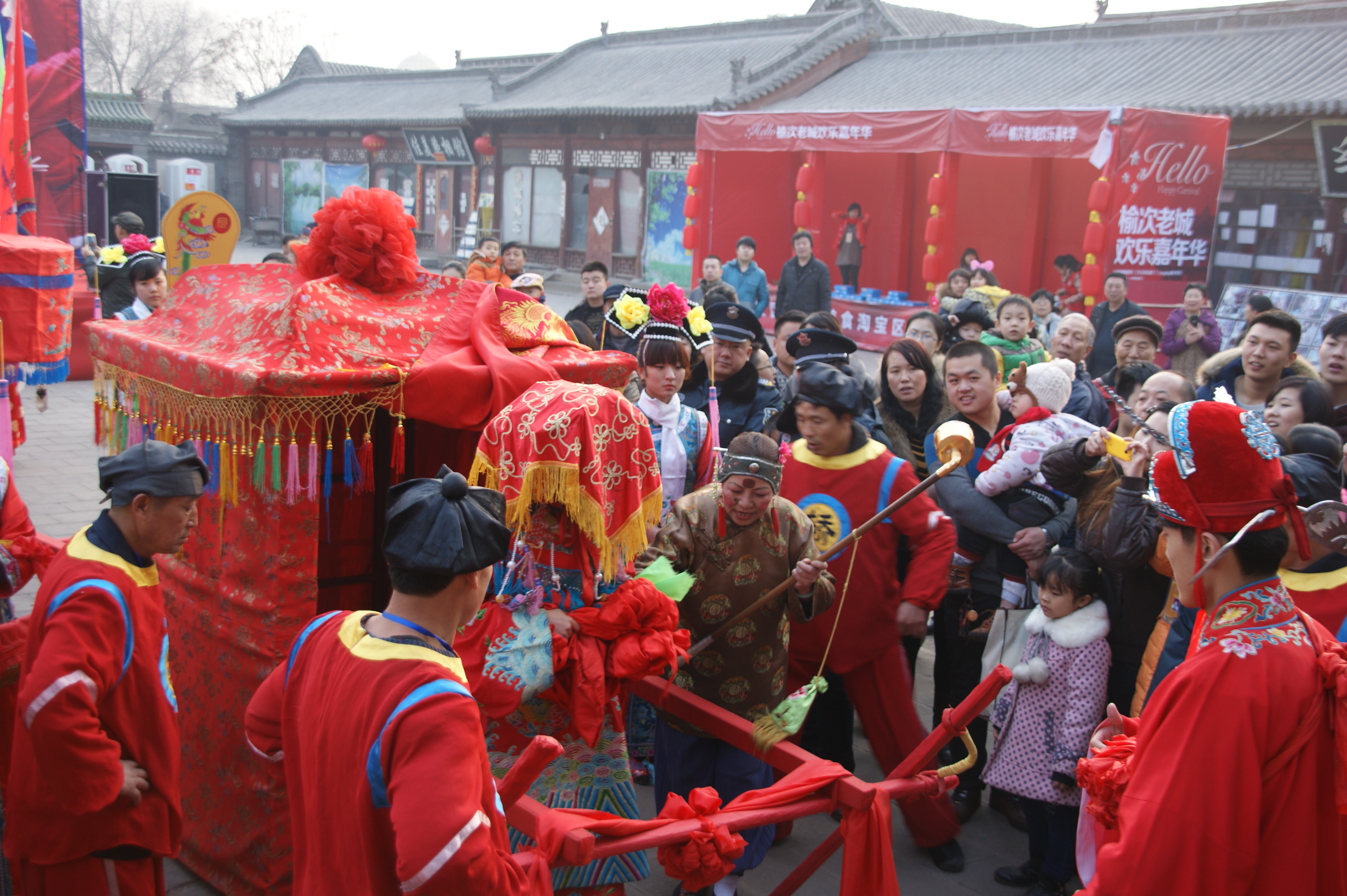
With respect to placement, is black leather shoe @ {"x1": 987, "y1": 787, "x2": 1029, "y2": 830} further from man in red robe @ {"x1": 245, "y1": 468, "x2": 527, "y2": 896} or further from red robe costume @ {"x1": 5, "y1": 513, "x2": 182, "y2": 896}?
red robe costume @ {"x1": 5, "y1": 513, "x2": 182, "y2": 896}

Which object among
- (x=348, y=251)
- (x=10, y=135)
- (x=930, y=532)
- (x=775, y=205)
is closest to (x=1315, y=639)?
(x=930, y=532)

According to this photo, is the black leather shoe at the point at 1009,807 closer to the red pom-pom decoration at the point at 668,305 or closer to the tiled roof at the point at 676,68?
the red pom-pom decoration at the point at 668,305

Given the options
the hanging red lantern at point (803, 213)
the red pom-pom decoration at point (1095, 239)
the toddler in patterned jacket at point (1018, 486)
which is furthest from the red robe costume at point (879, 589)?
the hanging red lantern at point (803, 213)

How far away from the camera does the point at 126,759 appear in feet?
7.53

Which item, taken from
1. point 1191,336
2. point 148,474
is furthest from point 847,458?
point 1191,336

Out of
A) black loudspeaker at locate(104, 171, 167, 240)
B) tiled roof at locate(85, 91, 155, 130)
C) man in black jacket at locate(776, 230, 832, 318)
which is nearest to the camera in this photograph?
man in black jacket at locate(776, 230, 832, 318)

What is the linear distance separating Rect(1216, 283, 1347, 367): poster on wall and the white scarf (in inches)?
300

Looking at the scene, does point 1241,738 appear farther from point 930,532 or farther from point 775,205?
point 775,205

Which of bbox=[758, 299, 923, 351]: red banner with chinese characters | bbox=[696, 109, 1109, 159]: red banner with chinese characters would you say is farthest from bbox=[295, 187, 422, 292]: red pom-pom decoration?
bbox=[758, 299, 923, 351]: red banner with chinese characters

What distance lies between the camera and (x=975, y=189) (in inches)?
693

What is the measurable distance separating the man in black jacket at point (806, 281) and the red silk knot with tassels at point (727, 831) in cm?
871

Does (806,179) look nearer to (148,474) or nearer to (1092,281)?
(1092,281)

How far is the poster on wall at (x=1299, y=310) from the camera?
10258 millimetres

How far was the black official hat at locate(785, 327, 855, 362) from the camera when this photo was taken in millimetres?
4445
